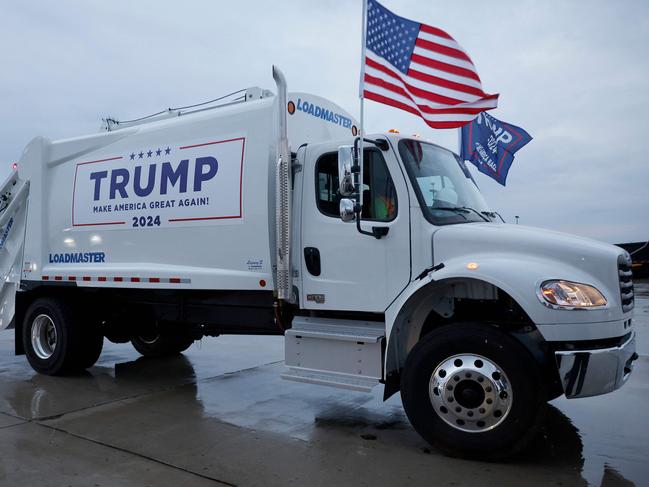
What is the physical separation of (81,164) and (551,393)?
233 inches

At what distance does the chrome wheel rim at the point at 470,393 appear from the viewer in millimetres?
4207

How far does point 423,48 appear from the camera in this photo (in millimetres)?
5520

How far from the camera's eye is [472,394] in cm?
429

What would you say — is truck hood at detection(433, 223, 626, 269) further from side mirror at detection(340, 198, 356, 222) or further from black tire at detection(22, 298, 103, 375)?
black tire at detection(22, 298, 103, 375)

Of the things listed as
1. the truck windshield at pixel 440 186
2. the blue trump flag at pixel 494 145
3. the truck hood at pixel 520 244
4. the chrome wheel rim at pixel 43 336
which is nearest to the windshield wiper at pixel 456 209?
the truck windshield at pixel 440 186

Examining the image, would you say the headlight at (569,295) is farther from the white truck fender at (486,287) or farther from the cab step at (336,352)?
the cab step at (336,352)

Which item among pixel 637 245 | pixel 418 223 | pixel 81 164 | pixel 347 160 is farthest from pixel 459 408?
pixel 637 245

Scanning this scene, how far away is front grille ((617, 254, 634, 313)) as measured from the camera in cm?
434

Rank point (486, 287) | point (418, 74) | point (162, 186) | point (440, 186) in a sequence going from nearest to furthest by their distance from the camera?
point (486, 287) < point (440, 186) < point (418, 74) < point (162, 186)

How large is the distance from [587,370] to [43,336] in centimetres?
660

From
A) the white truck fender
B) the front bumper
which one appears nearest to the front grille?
the white truck fender

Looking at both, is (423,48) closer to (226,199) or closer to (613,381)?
(226,199)

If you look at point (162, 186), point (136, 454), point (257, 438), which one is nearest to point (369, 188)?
point (257, 438)

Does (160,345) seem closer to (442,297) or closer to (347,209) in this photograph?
(347,209)
